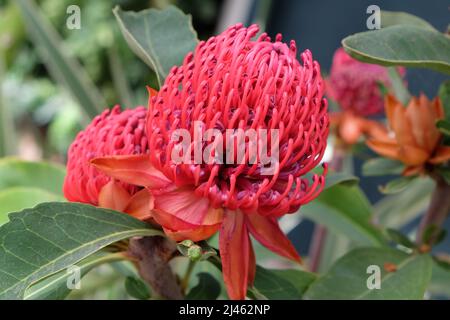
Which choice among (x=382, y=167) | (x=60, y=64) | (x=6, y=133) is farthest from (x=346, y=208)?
(x=6, y=133)

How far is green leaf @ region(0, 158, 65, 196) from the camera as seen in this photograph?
0.65 metres

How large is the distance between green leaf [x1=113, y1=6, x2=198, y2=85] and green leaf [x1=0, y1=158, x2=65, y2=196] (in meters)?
0.24

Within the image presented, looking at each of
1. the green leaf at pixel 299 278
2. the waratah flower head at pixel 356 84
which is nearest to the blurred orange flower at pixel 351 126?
the waratah flower head at pixel 356 84

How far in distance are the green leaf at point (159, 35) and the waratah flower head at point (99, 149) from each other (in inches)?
2.1

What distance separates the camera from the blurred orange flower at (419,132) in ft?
1.65

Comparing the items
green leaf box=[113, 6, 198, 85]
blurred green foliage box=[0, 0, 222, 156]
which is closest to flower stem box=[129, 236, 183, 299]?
green leaf box=[113, 6, 198, 85]

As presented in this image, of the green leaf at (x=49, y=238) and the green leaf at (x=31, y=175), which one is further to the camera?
the green leaf at (x=31, y=175)

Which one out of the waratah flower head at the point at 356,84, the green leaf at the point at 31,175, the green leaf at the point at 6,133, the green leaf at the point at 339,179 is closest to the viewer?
the green leaf at the point at 339,179

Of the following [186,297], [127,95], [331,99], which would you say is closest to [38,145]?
[127,95]

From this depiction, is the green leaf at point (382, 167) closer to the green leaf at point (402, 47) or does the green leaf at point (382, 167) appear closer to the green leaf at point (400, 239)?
the green leaf at point (400, 239)

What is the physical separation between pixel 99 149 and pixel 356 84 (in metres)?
0.44

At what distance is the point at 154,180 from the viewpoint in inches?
15.5

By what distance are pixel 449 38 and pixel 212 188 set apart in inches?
8.2

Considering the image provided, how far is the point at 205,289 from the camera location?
50 centimetres
